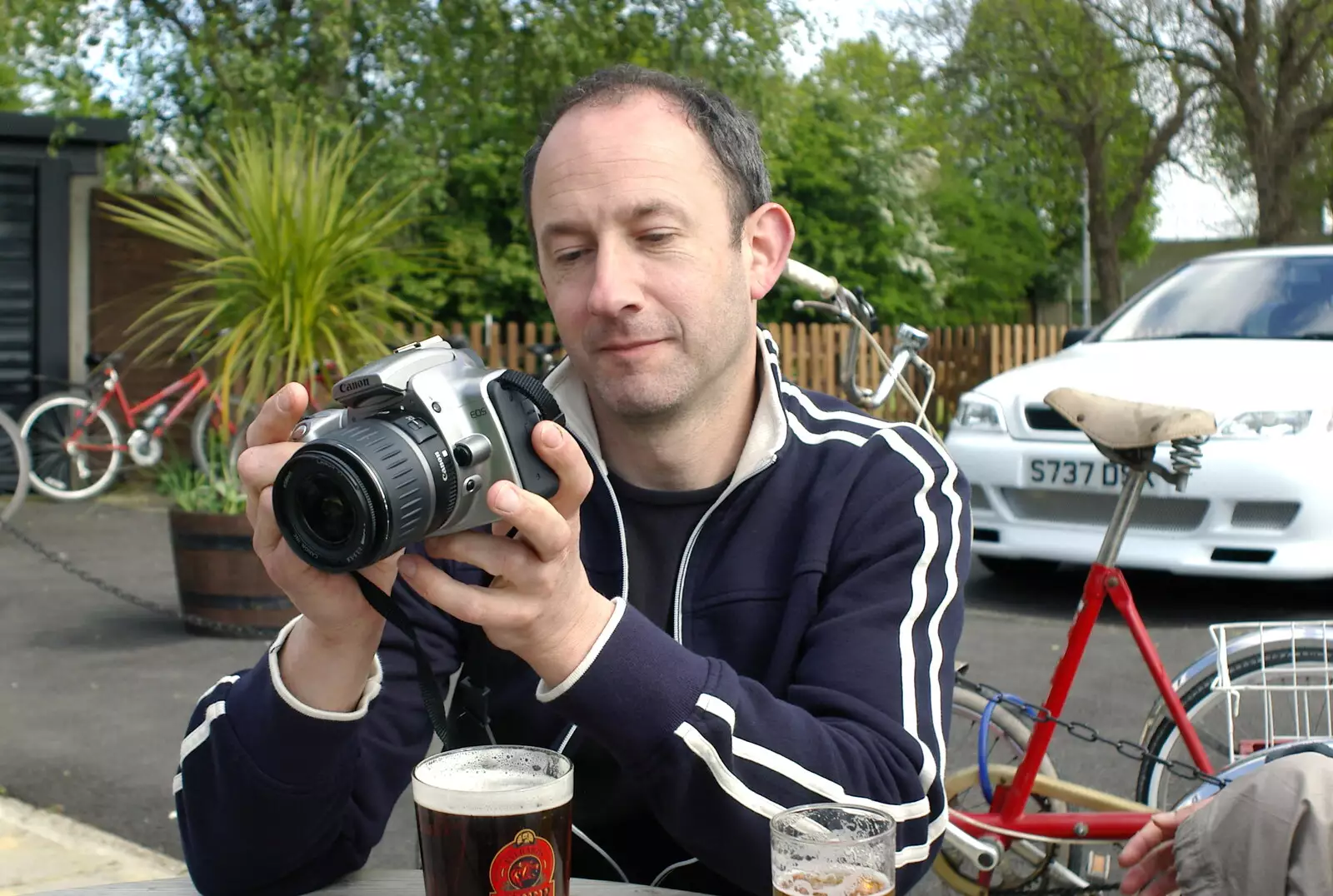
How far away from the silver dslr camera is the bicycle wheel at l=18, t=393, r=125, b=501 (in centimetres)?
1103

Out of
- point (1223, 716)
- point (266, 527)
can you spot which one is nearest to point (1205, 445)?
point (1223, 716)

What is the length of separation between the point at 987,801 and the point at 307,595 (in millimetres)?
2201

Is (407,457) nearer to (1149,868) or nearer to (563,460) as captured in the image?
(563,460)

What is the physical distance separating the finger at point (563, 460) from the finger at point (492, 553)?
6cm

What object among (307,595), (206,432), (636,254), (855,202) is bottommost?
(206,432)

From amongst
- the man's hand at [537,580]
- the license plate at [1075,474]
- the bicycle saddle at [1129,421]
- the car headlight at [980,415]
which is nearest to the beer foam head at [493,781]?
the man's hand at [537,580]

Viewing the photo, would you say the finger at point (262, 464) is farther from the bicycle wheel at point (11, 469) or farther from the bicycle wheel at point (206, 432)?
the bicycle wheel at point (11, 469)

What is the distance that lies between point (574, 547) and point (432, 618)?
0.57m

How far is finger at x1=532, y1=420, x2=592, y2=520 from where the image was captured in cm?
140

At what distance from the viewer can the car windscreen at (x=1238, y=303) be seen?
6.97 metres

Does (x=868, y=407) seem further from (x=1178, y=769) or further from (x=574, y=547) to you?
(x=574, y=547)

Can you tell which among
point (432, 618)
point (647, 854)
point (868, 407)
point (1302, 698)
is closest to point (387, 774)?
point (432, 618)

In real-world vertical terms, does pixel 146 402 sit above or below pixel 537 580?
below

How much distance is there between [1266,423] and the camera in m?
6.14
